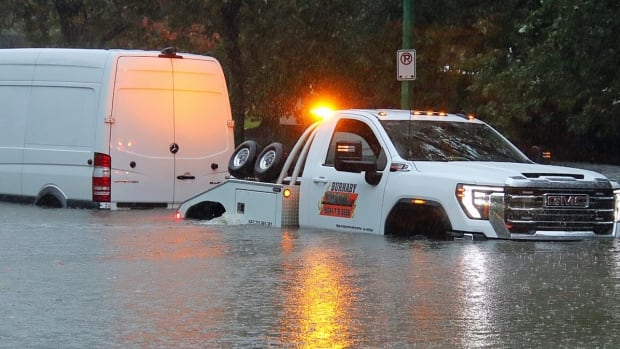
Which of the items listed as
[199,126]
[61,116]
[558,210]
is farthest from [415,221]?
[61,116]

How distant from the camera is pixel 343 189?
12016mm

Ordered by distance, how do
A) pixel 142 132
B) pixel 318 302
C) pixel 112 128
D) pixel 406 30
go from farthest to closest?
pixel 406 30, pixel 142 132, pixel 112 128, pixel 318 302

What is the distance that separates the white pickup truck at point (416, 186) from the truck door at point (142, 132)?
2.56 m

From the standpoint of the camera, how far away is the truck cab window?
12.1m

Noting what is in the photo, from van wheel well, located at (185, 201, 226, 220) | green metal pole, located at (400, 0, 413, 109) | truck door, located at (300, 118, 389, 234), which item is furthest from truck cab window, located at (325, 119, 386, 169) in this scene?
green metal pole, located at (400, 0, 413, 109)

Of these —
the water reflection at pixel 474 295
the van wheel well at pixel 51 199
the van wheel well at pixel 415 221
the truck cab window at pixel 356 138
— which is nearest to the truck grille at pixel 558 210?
the water reflection at pixel 474 295

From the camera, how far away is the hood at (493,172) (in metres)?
10.7

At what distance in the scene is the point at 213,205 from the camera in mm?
14305

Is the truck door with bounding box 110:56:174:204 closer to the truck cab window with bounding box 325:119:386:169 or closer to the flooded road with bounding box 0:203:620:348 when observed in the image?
the flooded road with bounding box 0:203:620:348

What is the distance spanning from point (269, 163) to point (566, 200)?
386 centimetres

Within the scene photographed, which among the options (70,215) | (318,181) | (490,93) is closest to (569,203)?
(318,181)

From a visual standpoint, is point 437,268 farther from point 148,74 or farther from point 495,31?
point 495,31

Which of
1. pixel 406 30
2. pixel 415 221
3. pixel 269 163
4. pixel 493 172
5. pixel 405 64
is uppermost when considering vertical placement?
pixel 406 30

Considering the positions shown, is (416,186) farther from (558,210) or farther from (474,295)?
(474,295)
